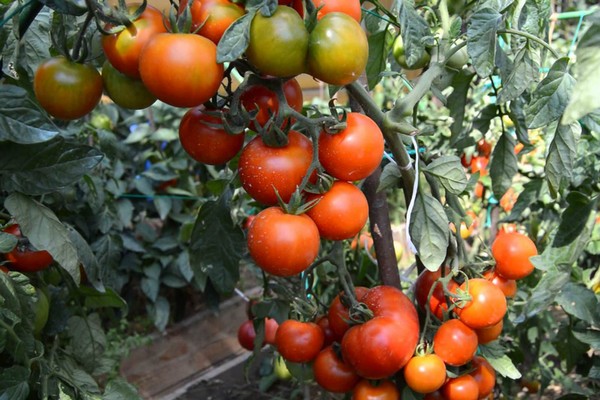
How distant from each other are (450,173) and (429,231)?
82 millimetres

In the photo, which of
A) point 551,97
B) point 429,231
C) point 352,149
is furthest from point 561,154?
point 352,149

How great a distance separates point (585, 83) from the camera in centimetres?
37

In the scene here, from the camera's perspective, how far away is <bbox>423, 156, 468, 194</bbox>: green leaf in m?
0.80

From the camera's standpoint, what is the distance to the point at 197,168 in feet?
7.87

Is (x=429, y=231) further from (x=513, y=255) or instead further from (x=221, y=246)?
(x=221, y=246)

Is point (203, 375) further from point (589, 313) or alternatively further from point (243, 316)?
point (589, 313)

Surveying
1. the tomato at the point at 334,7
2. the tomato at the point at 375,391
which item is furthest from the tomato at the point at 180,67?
the tomato at the point at 375,391

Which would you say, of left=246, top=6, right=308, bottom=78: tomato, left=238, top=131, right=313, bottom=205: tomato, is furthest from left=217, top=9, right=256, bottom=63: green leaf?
left=238, top=131, right=313, bottom=205: tomato

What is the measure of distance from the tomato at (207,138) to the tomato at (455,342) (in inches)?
15.3

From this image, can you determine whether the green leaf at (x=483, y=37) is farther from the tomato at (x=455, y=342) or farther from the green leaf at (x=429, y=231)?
the tomato at (x=455, y=342)

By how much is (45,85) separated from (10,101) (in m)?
0.07

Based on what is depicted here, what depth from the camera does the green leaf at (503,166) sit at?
3.48 ft

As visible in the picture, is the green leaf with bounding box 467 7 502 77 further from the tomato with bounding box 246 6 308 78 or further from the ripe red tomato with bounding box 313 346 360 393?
the ripe red tomato with bounding box 313 346 360 393

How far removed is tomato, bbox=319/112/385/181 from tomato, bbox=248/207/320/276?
0.22 ft
